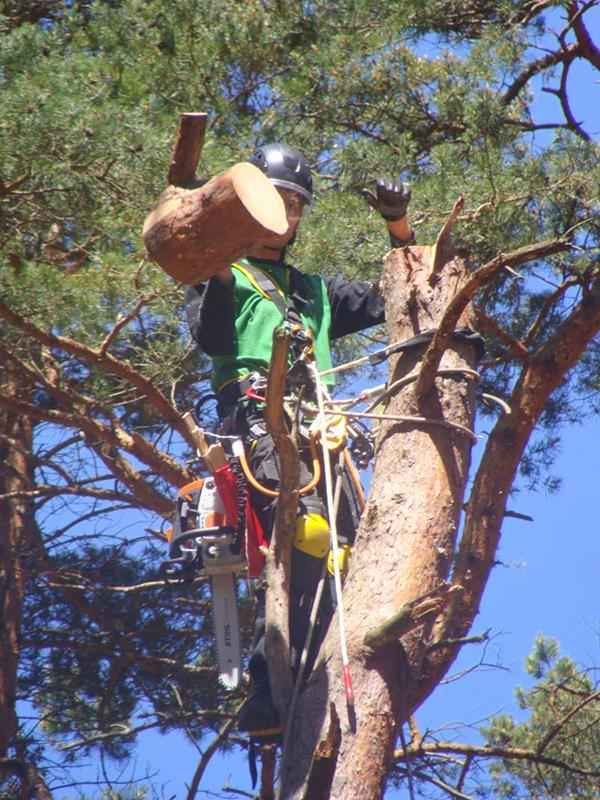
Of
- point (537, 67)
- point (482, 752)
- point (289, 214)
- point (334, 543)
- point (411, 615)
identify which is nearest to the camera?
point (411, 615)

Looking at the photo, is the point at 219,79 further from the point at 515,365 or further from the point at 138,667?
the point at 138,667

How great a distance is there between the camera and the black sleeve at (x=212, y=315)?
341 cm

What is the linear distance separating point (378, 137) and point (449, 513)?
2.62 metres

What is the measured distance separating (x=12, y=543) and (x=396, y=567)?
3.10 meters

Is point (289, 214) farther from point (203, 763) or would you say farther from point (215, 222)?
point (203, 763)

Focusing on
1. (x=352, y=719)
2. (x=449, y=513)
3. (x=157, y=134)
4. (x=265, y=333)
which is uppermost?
(x=157, y=134)

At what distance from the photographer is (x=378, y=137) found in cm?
539

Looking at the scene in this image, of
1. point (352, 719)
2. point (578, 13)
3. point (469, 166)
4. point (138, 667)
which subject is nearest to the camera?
point (352, 719)

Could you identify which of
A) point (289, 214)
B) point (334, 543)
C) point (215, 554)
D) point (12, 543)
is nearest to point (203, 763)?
point (215, 554)

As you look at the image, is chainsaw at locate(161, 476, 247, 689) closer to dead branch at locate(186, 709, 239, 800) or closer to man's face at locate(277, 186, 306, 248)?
dead branch at locate(186, 709, 239, 800)

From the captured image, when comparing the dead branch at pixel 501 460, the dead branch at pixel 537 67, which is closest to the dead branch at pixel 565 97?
the dead branch at pixel 537 67

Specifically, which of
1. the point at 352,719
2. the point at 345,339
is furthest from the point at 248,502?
the point at 345,339

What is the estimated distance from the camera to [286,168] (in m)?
3.79

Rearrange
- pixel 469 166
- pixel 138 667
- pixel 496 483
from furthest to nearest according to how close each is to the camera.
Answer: pixel 138 667 → pixel 469 166 → pixel 496 483
